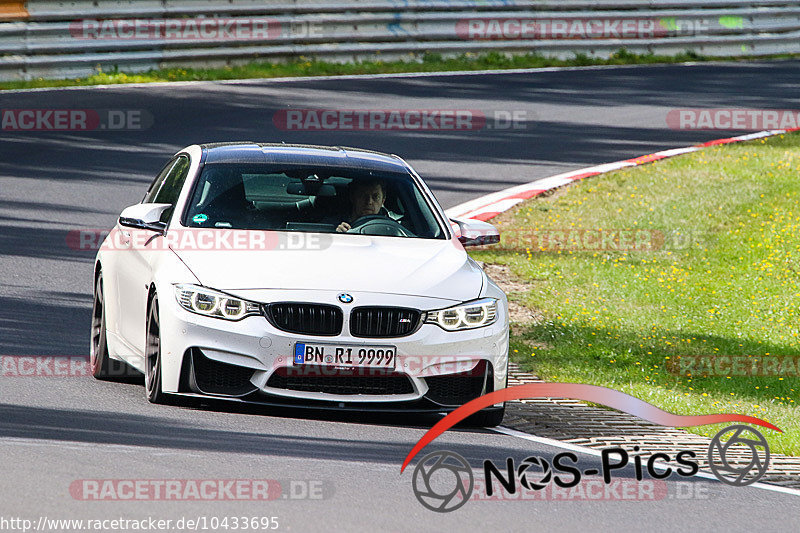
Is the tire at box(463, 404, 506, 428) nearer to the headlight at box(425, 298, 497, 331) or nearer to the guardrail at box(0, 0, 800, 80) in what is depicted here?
the headlight at box(425, 298, 497, 331)

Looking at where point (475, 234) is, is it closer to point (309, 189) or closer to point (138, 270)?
point (309, 189)

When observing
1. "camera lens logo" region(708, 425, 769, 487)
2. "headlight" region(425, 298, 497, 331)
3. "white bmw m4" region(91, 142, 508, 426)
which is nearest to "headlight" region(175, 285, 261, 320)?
"white bmw m4" region(91, 142, 508, 426)

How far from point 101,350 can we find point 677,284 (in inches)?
241

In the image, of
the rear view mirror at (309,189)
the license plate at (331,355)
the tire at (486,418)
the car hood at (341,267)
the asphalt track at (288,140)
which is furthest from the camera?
the rear view mirror at (309,189)

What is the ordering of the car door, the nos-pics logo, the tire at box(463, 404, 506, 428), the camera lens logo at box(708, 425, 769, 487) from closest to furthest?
the nos-pics logo, the camera lens logo at box(708, 425, 769, 487), the tire at box(463, 404, 506, 428), the car door

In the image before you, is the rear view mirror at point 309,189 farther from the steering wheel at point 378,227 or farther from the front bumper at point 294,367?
the front bumper at point 294,367

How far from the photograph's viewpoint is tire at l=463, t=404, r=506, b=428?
27.8 ft

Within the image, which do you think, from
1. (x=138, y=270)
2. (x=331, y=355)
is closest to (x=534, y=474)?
(x=331, y=355)

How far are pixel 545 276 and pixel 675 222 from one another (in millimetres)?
3024

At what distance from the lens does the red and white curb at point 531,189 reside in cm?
1540

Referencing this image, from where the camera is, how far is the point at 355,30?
2567 cm

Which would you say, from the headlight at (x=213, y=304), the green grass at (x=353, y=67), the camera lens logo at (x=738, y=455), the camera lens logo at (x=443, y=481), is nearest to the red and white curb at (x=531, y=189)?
the camera lens logo at (x=738, y=455)

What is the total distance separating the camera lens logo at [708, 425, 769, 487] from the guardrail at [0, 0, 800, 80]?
51.0 feet

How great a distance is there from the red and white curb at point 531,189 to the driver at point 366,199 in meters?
5.50
